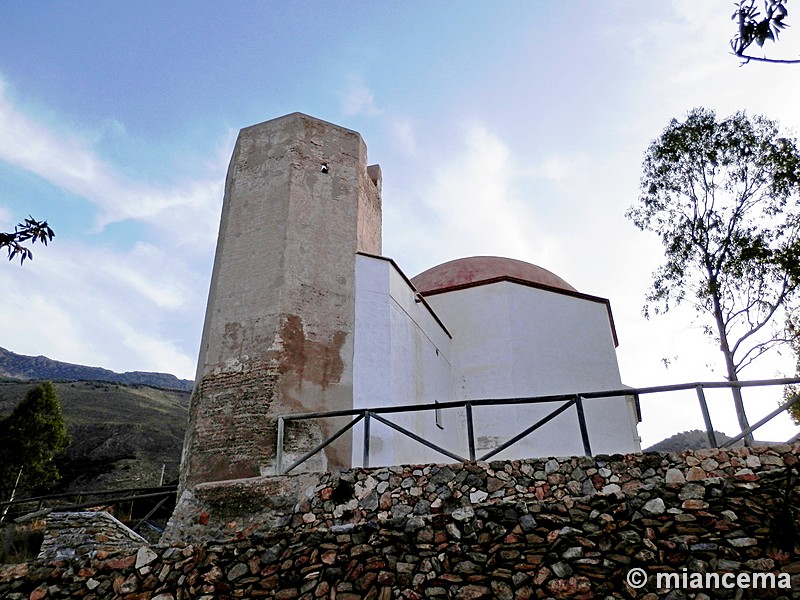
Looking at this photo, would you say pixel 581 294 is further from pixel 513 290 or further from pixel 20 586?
pixel 20 586

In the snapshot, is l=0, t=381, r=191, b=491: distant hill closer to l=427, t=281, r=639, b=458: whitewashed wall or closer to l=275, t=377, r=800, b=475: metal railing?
l=427, t=281, r=639, b=458: whitewashed wall

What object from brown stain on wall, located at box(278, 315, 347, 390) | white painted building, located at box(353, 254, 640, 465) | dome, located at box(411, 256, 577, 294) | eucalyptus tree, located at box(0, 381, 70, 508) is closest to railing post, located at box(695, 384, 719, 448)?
white painted building, located at box(353, 254, 640, 465)

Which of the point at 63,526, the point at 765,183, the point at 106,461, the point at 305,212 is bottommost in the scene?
the point at 63,526


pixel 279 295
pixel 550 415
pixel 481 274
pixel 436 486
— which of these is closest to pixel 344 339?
pixel 279 295

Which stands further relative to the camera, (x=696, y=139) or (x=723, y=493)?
(x=696, y=139)

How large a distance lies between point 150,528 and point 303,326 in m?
5.60

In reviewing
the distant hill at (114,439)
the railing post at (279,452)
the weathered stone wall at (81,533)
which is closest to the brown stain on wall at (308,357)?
the railing post at (279,452)

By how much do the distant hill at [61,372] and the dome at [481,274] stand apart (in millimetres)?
82750

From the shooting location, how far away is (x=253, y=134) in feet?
40.0

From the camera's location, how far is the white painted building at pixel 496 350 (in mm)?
11109

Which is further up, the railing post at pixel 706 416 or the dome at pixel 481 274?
the dome at pixel 481 274

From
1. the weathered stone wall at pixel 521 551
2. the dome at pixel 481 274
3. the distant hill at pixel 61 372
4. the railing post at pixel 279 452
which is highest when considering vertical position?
the distant hill at pixel 61 372

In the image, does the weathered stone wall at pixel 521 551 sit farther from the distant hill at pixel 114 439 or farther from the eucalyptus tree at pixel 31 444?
the distant hill at pixel 114 439

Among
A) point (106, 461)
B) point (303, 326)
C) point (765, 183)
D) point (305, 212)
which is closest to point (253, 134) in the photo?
point (305, 212)
